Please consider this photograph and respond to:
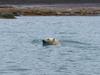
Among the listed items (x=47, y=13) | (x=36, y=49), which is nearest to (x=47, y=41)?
(x=36, y=49)

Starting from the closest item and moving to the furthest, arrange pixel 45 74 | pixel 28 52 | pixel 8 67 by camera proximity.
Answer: pixel 45 74 → pixel 8 67 → pixel 28 52

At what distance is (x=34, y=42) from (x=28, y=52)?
29.7ft

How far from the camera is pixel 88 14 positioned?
108 meters

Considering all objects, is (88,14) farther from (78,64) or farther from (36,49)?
(78,64)

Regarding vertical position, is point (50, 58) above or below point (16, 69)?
below

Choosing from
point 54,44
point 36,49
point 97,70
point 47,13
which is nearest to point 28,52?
point 36,49

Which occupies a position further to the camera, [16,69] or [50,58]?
[50,58]

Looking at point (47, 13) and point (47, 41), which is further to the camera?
point (47, 13)

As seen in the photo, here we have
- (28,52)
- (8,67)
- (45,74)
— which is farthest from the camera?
(28,52)

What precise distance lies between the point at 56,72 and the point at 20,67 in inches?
106

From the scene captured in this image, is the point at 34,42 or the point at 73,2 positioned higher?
the point at 34,42

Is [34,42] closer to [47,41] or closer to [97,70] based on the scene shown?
[47,41]

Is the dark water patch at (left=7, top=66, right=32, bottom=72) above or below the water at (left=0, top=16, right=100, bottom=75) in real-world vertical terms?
above

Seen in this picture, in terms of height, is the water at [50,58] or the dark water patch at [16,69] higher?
the dark water patch at [16,69]
